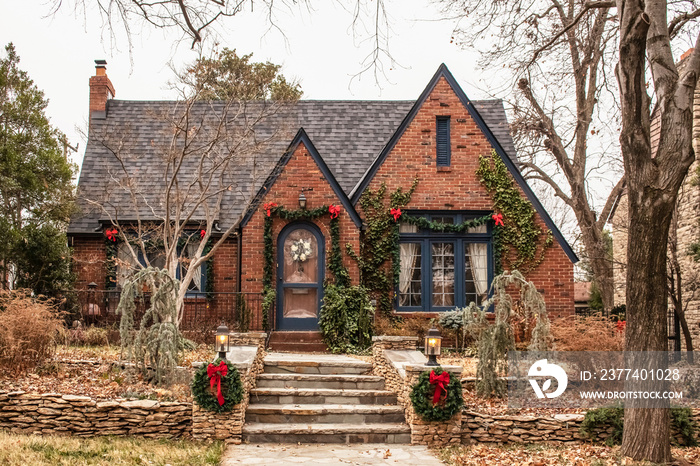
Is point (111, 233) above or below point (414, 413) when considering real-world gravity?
above

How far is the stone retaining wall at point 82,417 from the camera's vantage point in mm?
8852

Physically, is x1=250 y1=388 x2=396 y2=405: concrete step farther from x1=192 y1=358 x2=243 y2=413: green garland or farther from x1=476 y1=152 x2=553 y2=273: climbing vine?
x1=476 y1=152 x2=553 y2=273: climbing vine

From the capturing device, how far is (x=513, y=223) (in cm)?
1597

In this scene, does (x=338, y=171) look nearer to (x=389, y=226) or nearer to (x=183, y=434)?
(x=389, y=226)

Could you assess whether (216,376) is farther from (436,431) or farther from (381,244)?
(381,244)

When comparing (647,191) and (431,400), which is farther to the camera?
(431,400)

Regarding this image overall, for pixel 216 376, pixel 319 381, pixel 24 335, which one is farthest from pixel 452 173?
pixel 24 335

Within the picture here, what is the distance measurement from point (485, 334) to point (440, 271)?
5.62 meters

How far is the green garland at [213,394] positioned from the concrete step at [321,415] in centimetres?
71

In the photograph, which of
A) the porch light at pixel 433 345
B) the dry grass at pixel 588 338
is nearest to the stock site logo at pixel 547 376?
the dry grass at pixel 588 338

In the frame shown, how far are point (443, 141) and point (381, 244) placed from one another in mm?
2882

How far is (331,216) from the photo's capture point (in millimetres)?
15133

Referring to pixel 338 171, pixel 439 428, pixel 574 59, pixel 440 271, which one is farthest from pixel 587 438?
pixel 574 59

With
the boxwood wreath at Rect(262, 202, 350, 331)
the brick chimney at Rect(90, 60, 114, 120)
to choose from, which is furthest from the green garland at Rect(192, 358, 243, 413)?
the brick chimney at Rect(90, 60, 114, 120)
